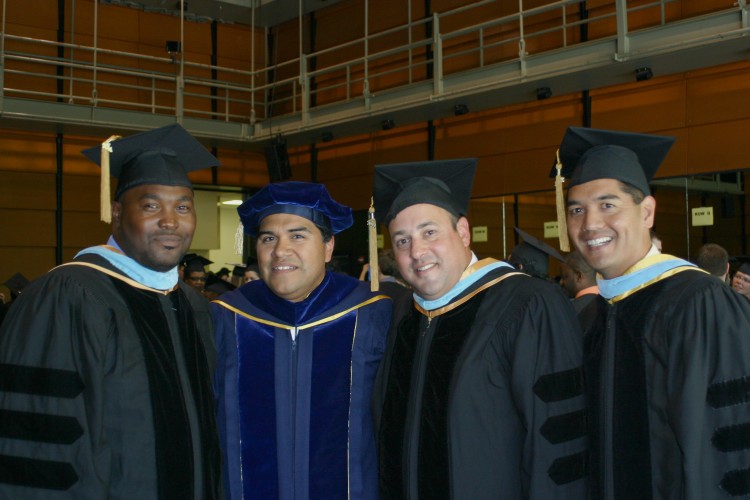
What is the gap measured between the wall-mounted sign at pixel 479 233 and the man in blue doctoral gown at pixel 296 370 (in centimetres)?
815

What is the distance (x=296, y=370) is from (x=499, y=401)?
2.88 feet

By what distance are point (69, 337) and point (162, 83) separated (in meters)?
11.9

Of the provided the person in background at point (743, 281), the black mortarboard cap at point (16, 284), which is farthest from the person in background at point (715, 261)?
the black mortarboard cap at point (16, 284)

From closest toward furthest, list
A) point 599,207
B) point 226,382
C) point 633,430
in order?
1. point 633,430
2. point 599,207
3. point 226,382

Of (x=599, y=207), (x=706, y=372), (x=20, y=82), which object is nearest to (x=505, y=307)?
(x=599, y=207)

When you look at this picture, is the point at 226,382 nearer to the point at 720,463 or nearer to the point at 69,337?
the point at 69,337

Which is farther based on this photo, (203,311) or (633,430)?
(203,311)

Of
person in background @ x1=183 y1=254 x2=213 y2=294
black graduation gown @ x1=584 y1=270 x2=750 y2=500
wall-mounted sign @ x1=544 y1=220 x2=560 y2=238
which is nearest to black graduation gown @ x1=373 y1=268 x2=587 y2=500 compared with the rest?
black graduation gown @ x1=584 y1=270 x2=750 y2=500

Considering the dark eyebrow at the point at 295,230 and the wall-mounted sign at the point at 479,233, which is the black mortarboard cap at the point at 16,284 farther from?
the dark eyebrow at the point at 295,230

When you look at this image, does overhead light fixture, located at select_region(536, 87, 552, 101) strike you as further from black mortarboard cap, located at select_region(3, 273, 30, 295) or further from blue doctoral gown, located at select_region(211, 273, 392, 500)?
blue doctoral gown, located at select_region(211, 273, 392, 500)

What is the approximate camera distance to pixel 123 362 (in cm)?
253

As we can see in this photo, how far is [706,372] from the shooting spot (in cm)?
212

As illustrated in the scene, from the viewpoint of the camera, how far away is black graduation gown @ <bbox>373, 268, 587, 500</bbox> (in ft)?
7.80

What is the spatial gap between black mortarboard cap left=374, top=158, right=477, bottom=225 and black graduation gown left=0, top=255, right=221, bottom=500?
0.94 m
